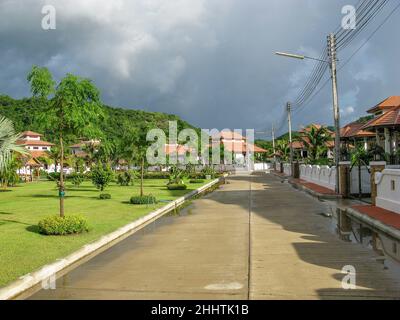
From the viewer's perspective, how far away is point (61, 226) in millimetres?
12227

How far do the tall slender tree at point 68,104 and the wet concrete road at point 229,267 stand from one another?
3.48 metres

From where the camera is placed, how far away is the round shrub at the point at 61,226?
1220 cm

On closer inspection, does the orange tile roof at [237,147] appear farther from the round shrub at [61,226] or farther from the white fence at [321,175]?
the round shrub at [61,226]

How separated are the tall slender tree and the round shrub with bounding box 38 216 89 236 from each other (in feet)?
1.39

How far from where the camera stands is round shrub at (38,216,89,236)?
40.0 feet

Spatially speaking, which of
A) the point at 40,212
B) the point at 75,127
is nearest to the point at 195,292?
the point at 75,127

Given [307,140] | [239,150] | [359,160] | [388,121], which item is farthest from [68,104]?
[239,150]

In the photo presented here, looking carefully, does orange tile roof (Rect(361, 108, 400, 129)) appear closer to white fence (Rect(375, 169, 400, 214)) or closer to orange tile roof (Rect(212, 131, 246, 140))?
white fence (Rect(375, 169, 400, 214))

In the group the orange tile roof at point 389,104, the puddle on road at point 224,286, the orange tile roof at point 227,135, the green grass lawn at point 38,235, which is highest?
the orange tile roof at point 227,135

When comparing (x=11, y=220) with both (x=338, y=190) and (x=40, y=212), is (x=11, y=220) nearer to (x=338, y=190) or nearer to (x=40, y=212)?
(x=40, y=212)

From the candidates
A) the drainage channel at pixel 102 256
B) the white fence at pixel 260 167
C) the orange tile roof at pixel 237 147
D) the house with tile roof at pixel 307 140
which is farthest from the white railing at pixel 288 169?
the drainage channel at pixel 102 256

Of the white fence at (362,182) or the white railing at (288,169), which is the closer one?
the white fence at (362,182)
